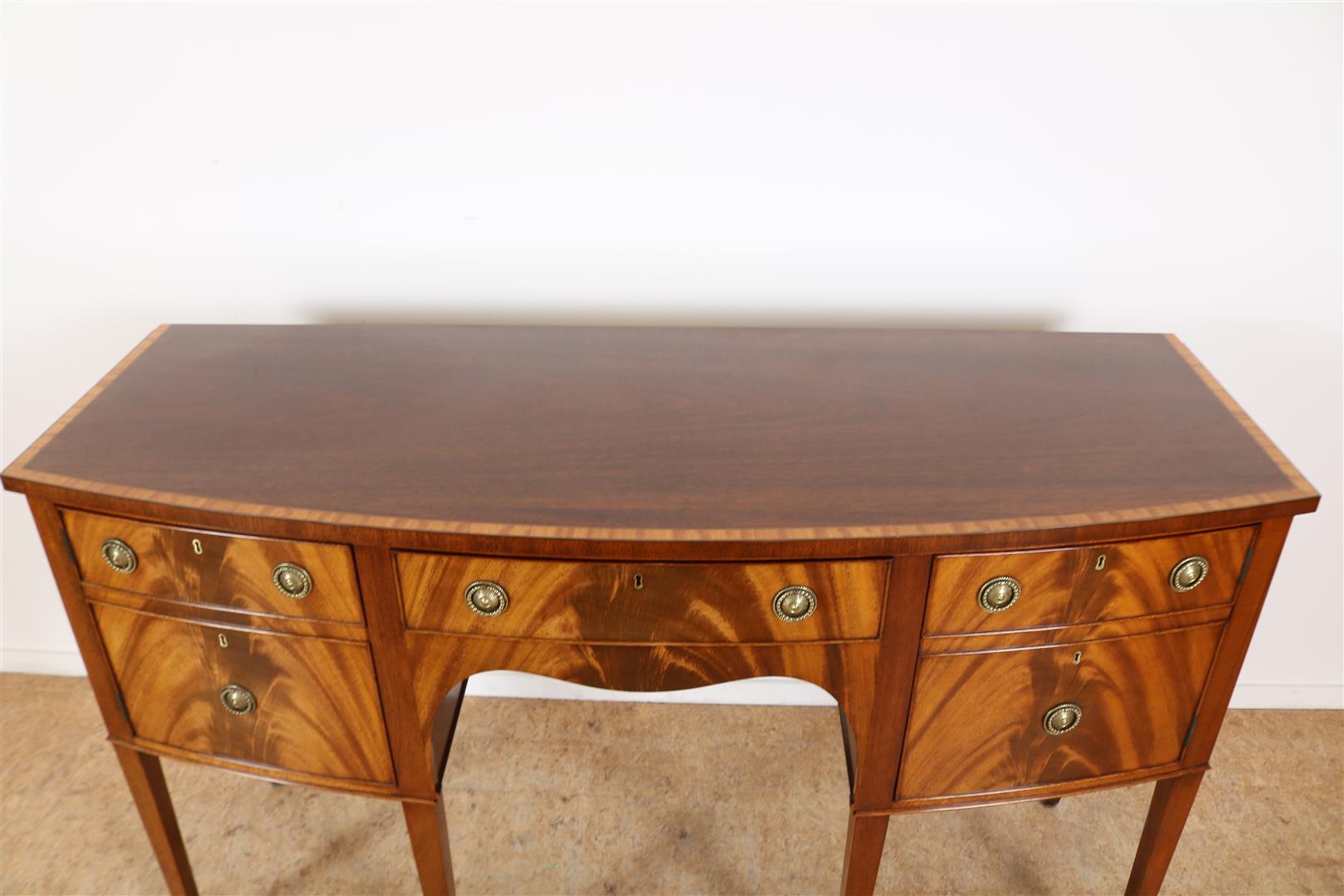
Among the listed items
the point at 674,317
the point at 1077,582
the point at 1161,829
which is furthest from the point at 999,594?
the point at 674,317

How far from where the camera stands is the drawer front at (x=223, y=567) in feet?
3.51

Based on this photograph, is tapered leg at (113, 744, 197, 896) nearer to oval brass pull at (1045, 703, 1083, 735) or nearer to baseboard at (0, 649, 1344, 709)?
baseboard at (0, 649, 1344, 709)

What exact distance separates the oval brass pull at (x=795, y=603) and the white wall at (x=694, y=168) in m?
0.58

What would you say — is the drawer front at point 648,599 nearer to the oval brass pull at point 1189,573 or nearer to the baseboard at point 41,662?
the oval brass pull at point 1189,573

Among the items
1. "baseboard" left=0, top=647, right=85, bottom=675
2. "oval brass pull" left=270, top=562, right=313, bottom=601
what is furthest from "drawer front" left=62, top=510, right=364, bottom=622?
"baseboard" left=0, top=647, right=85, bottom=675

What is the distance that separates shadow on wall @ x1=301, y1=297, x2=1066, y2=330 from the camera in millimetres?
1515

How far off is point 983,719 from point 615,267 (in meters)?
0.79

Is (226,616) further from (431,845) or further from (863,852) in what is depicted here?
(863,852)

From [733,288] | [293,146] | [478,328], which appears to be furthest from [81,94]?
[733,288]

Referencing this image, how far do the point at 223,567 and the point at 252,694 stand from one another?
191 millimetres

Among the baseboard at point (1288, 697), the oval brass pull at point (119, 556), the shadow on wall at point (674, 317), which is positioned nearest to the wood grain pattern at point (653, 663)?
the oval brass pull at point (119, 556)

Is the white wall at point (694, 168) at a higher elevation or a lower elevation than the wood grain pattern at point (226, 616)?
higher

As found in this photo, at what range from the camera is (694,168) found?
1.42 metres

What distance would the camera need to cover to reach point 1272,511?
1.05 m
